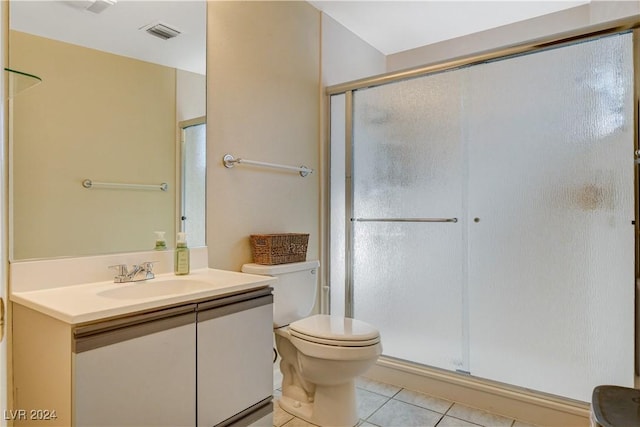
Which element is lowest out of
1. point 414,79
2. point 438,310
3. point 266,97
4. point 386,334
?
point 386,334

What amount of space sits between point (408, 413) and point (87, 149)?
6.26ft

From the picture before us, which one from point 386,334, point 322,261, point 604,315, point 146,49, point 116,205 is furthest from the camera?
point 322,261

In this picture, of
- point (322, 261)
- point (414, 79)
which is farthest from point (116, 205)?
point (414, 79)

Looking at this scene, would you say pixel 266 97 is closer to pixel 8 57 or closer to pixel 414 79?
pixel 414 79

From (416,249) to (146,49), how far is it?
1739 millimetres

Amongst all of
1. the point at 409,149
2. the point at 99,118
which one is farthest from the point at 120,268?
the point at 409,149

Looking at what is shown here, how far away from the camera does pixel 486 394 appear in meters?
2.02

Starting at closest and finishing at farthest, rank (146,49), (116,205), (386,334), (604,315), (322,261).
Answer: (116,205), (146,49), (604,315), (386,334), (322,261)

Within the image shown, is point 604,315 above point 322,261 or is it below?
below

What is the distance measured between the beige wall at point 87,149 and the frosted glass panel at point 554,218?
1.61m

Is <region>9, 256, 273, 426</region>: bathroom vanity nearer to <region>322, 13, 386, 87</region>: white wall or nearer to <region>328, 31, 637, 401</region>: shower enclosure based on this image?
<region>328, 31, 637, 401</region>: shower enclosure

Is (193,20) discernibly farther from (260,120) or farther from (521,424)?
(521,424)

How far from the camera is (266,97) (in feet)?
7.24

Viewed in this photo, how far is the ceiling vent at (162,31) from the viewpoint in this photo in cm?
168
